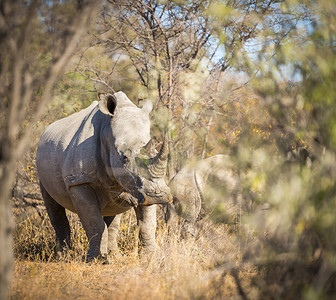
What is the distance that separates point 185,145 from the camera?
7.06m

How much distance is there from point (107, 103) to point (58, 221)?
2380mm

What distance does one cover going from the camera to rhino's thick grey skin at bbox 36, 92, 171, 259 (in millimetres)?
5047

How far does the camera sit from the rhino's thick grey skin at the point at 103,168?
5047 millimetres

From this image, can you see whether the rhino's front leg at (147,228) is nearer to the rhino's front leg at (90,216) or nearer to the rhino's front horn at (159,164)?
the rhino's front leg at (90,216)

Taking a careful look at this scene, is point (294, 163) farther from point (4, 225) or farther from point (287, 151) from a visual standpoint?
point (4, 225)

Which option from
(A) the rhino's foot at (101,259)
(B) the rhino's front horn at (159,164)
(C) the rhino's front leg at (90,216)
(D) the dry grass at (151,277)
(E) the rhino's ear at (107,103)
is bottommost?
(A) the rhino's foot at (101,259)

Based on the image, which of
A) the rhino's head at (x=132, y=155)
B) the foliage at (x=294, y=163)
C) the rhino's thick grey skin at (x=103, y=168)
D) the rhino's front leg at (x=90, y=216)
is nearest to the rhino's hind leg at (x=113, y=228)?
the rhino's thick grey skin at (x=103, y=168)

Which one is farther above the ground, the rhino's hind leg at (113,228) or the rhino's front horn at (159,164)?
the rhino's front horn at (159,164)

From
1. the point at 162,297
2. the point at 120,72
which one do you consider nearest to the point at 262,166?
the point at 162,297

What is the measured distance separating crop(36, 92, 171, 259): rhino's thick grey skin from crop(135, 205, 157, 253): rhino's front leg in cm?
3

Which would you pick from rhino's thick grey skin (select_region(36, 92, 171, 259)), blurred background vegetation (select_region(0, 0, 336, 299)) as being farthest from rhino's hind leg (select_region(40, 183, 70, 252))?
blurred background vegetation (select_region(0, 0, 336, 299))

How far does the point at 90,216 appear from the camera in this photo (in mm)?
5625

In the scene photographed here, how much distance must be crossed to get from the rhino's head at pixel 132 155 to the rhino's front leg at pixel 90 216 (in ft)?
1.59

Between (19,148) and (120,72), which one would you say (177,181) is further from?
(19,148)
